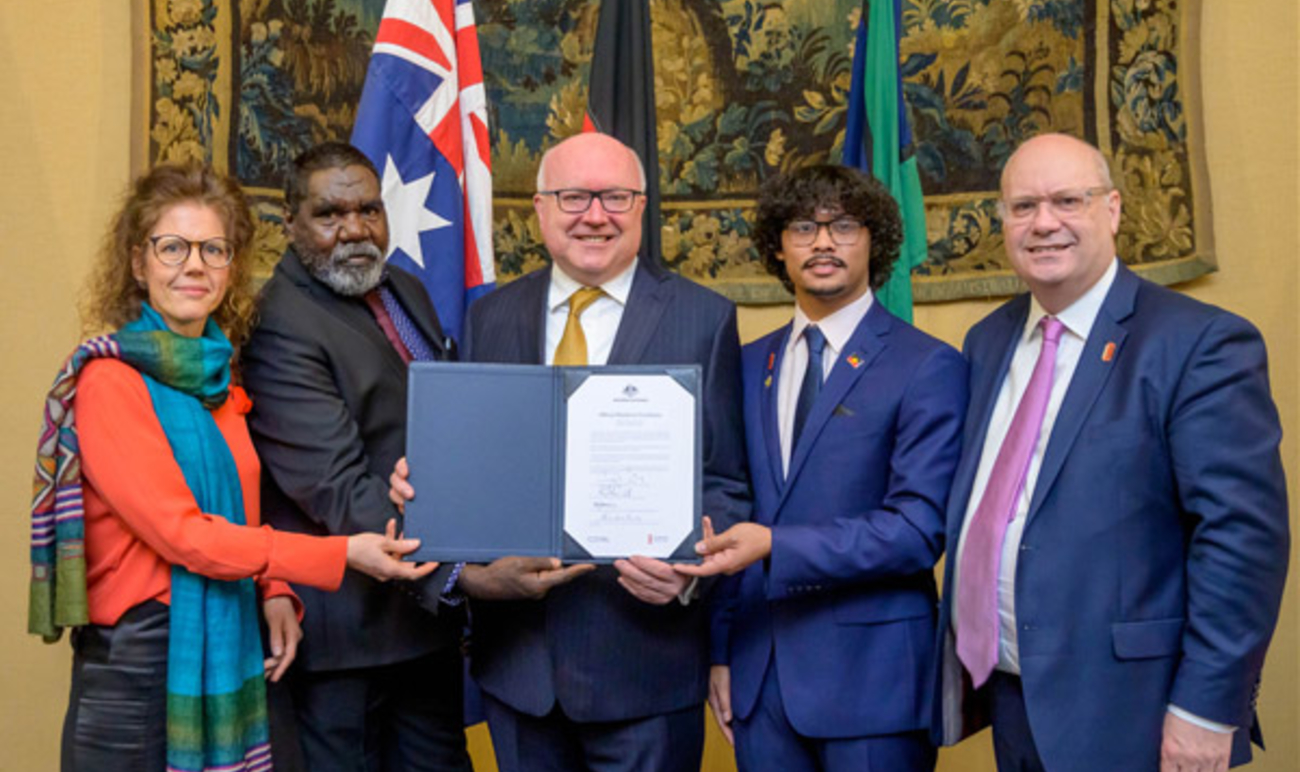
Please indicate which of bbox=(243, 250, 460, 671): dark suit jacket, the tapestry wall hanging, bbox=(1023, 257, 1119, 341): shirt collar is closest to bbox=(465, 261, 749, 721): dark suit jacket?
Result: bbox=(243, 250, 460, 671): dark suit jacket

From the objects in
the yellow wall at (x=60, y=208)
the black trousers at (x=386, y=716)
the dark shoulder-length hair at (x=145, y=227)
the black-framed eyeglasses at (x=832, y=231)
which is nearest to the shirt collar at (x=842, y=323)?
the black-framed eyeglasses at (x=832, y=231)

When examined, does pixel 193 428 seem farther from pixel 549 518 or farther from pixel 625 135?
pixel 625 135

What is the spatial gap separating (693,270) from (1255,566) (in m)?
2.59

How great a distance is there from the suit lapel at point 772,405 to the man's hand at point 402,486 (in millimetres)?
799

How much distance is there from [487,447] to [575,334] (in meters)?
0.44

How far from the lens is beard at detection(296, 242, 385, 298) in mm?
2949

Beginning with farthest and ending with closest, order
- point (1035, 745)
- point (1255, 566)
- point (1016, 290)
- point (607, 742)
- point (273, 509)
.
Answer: point (1016, 290)
point (273, 509)
point (607, 742)
point (1035, 745)
point (1255, 566)

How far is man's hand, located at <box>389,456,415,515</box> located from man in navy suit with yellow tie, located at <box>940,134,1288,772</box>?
1126 millimetres

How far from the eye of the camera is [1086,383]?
2426 mm

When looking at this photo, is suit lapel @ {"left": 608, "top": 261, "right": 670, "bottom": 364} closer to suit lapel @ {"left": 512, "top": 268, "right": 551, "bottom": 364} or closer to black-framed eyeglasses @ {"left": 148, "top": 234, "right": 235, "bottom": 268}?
suit lapel @ {"left": 512, "top": 268, "right": 551, "bottom": 364}

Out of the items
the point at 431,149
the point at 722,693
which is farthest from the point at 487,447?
the point at 431,149

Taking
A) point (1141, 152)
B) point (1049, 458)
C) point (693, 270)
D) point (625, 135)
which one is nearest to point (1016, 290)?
point (1141, 152)

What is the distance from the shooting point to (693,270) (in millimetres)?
4543

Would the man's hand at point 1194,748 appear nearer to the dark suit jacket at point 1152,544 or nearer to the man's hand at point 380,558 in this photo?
the dark suit jacket at point 1152,544
